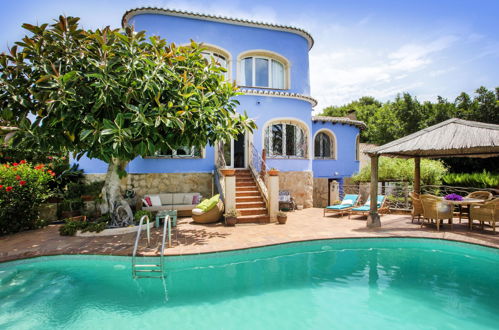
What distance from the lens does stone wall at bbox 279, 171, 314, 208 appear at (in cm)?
1498

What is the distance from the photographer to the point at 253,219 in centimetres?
1088

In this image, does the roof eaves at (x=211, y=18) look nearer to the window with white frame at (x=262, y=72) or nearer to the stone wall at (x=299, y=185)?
the window with white frame at (x=262, y=72)

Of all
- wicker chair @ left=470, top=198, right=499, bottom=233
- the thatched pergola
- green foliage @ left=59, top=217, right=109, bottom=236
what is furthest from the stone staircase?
wicker chair @ left=470, top=198, right=499, bottom=233

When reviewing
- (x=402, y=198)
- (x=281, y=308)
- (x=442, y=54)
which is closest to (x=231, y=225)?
(x=281, y=308)

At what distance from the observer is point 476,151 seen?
10609mm

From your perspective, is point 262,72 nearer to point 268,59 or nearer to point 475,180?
point 268,59

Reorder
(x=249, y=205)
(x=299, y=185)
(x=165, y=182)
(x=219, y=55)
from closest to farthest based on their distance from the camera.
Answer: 1. (x=249, y=205)
2. (x=165, y=182)
3. (x=219, y=55)
4. (x=299, y=185)

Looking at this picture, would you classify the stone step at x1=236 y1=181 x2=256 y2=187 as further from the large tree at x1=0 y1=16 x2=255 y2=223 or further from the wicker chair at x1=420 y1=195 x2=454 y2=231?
A: the wicker chair at x1=420 y1=195 x2=454 y2=231

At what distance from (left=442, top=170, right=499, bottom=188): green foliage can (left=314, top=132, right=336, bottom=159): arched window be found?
22.3 ft

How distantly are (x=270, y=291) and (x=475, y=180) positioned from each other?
15033mm

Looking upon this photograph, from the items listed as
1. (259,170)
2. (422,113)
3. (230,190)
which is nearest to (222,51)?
(259,170)

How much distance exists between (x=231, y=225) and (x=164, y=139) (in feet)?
13.9

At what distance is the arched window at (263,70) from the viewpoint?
15.0m

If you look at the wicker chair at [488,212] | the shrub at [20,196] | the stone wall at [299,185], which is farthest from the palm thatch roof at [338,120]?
the shrub at [20,196]
